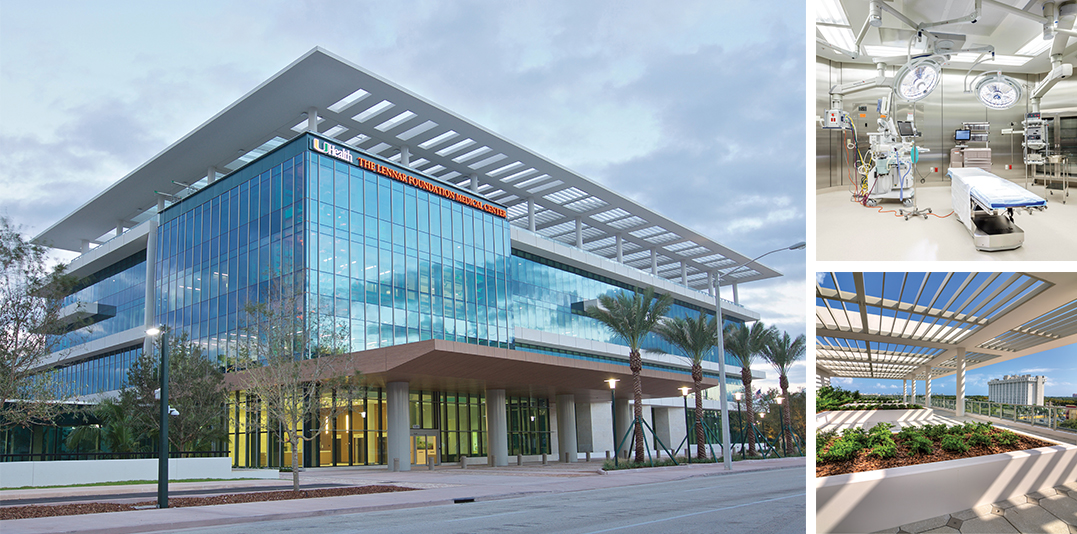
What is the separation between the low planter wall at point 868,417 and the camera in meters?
8.01

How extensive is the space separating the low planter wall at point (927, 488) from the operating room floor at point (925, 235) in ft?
7.47

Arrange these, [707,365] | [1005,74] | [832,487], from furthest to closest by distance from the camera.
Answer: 1. [707,365]
2. [1005,74]
3. [832,487]

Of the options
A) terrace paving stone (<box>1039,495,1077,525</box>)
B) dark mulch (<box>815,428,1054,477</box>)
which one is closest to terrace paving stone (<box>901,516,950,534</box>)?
dark mulch (<box>815,428,1054,477</box>)

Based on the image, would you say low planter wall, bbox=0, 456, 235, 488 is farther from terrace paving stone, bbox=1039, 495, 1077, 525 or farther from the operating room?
terrace paving stone, bbox=1039, 495, 1077, 525

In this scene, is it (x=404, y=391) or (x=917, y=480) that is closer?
(x=917, y=480)

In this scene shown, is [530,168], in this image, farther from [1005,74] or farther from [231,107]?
[1005,74]

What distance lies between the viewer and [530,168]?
47.1 metres

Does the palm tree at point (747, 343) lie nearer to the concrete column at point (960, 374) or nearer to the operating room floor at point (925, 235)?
the operating room floor at point (925, 235)

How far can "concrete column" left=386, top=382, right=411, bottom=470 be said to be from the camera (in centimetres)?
3447

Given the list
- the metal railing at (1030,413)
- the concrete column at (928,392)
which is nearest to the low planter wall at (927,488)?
the metal railing at (1030,413)

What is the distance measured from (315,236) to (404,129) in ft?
26.3

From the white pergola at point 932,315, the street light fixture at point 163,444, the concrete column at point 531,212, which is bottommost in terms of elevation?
the street light fixture at point 163,444

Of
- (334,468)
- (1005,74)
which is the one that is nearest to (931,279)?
(1005,74)

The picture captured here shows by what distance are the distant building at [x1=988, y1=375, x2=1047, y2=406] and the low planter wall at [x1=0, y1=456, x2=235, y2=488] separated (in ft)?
87.8
